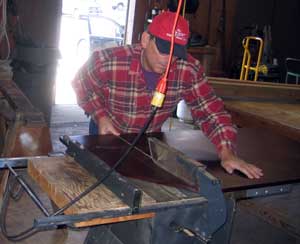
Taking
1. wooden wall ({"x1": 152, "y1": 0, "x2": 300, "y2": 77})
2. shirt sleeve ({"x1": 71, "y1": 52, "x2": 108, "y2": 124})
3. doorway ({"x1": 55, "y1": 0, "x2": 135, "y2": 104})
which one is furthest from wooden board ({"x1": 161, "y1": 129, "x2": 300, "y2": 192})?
doorway ({"x1": 55, "y1": 0, "x2": 135, "y2": 104})

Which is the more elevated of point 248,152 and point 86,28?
point 86,28

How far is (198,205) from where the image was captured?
1.39 m

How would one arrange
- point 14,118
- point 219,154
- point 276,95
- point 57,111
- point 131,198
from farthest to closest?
point 57,111, point 276,95, point 14,118, point 219,154, point 131,198

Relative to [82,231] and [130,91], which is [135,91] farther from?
[82,231]

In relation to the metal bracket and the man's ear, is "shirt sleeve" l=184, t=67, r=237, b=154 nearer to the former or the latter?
the man's ear

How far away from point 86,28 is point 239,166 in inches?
221

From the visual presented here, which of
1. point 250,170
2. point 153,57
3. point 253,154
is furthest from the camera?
point 253,154

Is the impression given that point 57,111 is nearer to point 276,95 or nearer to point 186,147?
point 276,95

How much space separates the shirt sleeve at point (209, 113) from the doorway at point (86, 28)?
461cm

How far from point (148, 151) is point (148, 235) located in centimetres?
46

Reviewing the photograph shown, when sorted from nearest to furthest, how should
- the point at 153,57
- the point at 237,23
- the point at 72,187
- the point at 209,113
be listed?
the point at 72,187 → the point at 153,57 → the point at 209,113 → the point at 237,23

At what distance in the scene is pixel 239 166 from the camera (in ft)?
5.83

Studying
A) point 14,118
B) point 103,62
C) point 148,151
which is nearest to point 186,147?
point 148,151

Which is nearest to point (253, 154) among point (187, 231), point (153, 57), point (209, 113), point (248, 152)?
point (248, 152)
